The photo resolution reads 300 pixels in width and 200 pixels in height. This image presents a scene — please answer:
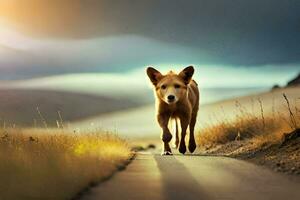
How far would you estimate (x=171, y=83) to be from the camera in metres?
15.8

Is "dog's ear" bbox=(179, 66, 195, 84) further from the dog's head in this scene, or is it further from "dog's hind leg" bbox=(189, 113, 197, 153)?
"dog's hind leg" bbox=(189, 113, 197, 153)

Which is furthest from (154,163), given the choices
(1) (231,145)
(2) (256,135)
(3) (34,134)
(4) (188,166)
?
(1) (231,145)

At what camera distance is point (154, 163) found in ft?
42.8

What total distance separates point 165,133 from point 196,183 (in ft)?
20.6

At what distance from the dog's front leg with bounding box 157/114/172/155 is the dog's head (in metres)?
0.53

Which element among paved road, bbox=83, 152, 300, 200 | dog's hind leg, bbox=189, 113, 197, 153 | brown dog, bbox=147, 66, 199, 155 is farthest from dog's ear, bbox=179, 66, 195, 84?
paved road, bbox=83, 152, 300, 200

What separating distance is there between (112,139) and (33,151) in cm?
686

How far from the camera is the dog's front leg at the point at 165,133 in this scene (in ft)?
52.3

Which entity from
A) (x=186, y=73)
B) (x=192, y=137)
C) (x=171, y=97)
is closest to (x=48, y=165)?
(x=171, y=97)

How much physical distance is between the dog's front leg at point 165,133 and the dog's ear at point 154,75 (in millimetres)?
900

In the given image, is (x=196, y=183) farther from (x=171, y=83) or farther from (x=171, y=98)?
(x=171, y=83)

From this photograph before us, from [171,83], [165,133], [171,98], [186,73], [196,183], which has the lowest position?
[196,183]

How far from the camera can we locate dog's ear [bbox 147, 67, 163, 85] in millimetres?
16231

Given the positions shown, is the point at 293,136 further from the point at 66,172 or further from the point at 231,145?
the point at 66,172
